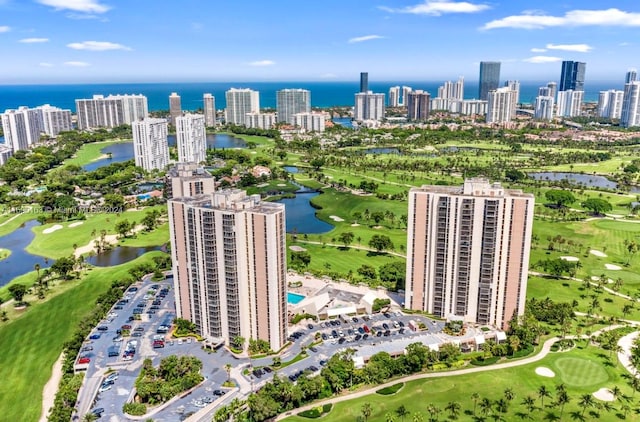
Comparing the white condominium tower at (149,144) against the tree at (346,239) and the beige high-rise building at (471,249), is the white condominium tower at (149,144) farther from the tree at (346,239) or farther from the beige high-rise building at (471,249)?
the beige high-rise building at (471,249)

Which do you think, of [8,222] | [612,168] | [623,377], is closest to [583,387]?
[623,377]

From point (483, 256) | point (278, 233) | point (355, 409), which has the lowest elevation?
point (355, 409)

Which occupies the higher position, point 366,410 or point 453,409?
point 366,410

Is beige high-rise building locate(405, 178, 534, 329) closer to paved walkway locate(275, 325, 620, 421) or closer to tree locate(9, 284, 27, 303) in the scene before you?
paved walkway locate(275, 325, 620, 421)

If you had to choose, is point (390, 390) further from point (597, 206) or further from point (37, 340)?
point (597, 206)

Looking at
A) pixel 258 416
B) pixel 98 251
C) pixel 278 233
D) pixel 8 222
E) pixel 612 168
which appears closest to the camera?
pixel 258 416

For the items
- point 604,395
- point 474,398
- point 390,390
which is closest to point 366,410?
point 390,390

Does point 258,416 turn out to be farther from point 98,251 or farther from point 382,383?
point 98,251
